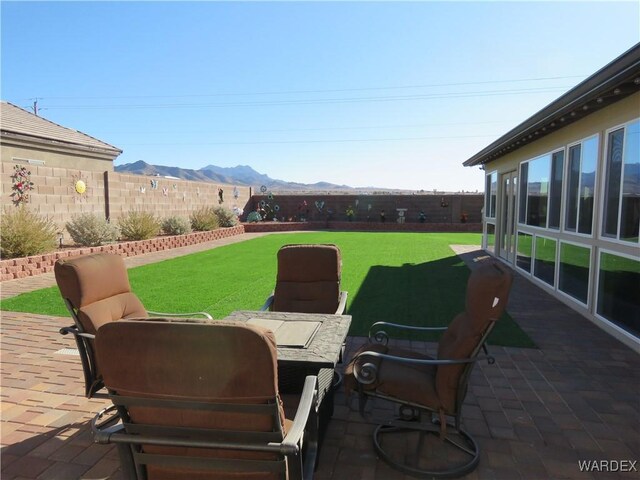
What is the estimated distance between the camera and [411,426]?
8.84ft

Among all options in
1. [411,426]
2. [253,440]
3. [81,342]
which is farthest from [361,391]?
[81,342]

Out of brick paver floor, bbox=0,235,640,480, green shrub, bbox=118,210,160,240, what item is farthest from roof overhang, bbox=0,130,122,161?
brick paver floor, bbox=0,235,640,480

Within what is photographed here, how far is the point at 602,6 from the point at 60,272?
7.05 meters

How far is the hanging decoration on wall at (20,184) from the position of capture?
940 cm

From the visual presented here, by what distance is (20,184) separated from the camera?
9.52 meters

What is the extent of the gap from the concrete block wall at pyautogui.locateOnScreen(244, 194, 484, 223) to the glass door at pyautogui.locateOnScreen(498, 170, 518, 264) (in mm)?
10822

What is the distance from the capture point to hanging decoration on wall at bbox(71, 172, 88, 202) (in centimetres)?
1120

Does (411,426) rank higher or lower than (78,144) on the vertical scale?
lower

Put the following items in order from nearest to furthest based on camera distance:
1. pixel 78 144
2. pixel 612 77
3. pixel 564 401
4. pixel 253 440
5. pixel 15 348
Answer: pixel 253 440 → pixel 564 401 → pixel 612 77 → pixel 15 348 → pixel 78 144

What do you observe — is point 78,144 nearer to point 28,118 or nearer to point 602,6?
point 28,118

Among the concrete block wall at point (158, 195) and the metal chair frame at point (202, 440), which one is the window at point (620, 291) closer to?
the metal chair frame at point (202, 440)

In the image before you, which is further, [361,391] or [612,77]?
[612,77]

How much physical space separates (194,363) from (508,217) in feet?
33.4

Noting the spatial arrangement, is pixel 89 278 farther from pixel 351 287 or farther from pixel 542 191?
pixel 542 191
